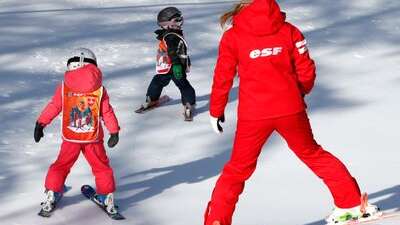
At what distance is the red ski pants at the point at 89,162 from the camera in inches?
311

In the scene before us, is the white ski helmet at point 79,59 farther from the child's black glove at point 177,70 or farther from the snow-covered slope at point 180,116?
the child's black glove at point 177,70

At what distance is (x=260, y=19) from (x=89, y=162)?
200 centimetres

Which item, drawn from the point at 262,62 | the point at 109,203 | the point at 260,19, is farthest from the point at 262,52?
the point at 109,203

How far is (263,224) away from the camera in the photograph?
7.81 meters

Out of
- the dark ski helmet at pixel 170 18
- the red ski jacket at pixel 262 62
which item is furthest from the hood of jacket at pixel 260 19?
the dark ski helmet at pixel 170 18

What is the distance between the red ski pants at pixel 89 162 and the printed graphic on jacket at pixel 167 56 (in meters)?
2.58

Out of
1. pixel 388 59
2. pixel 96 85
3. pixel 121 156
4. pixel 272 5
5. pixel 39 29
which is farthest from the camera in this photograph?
pixel 39 29

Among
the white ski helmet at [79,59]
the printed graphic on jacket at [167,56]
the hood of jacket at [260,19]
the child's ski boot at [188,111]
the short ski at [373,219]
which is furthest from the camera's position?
the child's ski boot at [188,111]

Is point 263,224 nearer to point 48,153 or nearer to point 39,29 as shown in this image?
point 48,153

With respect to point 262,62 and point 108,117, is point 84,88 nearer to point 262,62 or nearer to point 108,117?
point 108,117

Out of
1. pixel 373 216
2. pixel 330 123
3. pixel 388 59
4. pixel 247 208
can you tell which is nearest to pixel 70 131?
pixel 247 208

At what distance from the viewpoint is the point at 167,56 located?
10.5 m

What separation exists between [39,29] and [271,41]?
8.50 meters

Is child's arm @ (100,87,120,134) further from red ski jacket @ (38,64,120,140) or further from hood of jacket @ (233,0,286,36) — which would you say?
hood of jacket @ (233,0,286,36)
